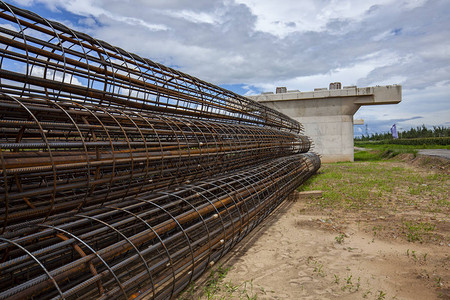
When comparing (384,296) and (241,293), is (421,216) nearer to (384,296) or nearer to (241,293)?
(384,296)

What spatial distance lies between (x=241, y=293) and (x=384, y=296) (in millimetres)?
1156

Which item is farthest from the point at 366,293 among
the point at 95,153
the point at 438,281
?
the point at 95,153

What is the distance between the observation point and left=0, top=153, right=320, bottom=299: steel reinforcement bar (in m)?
1.48

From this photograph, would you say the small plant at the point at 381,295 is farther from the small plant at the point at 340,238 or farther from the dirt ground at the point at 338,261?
the small plant at the point at 340,238

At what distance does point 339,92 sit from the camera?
1249cm

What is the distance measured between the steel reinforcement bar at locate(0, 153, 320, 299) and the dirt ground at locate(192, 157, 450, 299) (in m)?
0.29

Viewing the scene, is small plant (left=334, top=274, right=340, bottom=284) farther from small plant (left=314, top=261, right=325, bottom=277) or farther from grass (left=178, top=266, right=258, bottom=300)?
grass (left=178, top=266, right=258, bottom=300)

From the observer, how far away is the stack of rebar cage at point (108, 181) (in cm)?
166

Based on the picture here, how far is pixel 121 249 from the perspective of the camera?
1764mm

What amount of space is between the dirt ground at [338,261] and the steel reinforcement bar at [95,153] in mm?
1197

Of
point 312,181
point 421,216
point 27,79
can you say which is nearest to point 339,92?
point 312,181

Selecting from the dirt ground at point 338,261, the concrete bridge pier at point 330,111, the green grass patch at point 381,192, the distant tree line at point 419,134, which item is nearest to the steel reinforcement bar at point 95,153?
the dirt ground at point 338,261

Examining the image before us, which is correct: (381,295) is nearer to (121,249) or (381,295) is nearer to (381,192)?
(121,249)

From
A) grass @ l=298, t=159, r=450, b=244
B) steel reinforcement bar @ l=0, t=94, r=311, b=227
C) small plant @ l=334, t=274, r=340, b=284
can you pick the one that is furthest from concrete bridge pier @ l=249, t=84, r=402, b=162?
small plant @ l=334, t=274, r=340, b=284
